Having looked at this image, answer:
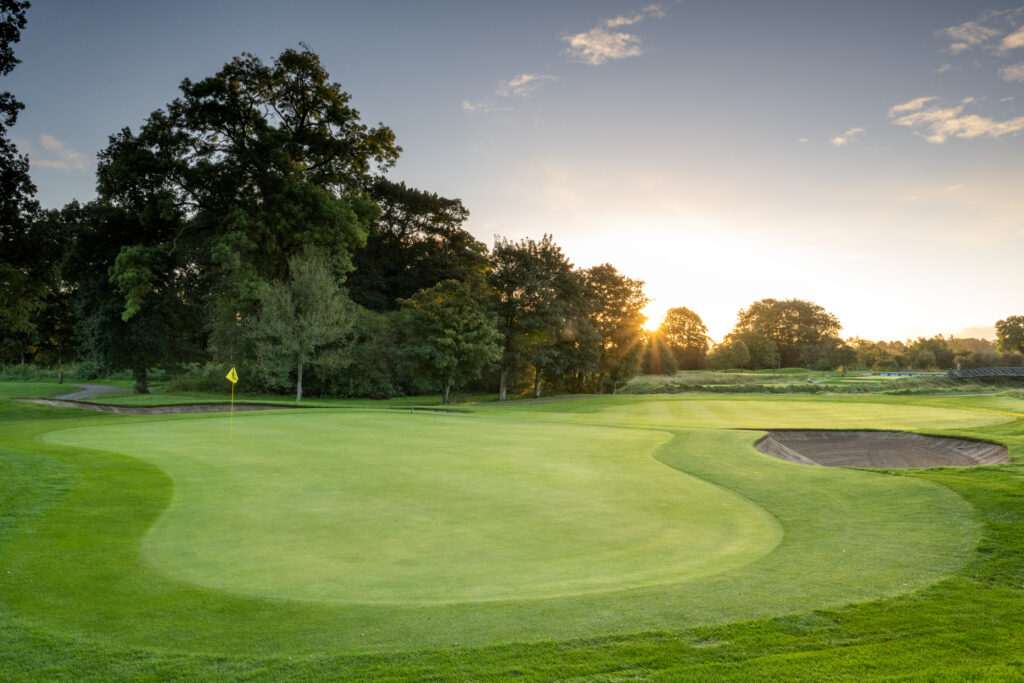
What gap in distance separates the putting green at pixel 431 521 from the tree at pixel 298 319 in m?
21.8

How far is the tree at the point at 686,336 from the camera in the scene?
97.9 meters

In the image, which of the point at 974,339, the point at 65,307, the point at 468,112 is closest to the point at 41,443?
the point at 468,112

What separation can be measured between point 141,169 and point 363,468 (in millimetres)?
33173

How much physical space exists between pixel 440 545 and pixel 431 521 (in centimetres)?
98

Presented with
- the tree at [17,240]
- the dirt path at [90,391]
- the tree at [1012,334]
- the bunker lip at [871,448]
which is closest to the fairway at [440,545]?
the bunker lip at [871,448]

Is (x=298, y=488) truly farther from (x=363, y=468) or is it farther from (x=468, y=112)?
(x=468, y=112)

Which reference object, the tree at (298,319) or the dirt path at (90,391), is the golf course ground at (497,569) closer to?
the tree at (298,319)

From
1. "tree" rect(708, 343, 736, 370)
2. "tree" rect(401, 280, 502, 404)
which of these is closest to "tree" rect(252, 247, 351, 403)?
"tree" rect(401, 280, 502, 404)

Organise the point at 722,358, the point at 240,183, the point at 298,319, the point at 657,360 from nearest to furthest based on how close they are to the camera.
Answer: the point at 298,319 < the point at 240,183 < the point at 657,360 < the point at 722,358

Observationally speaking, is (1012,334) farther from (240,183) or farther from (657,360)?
(240,183)

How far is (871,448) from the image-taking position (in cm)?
1589

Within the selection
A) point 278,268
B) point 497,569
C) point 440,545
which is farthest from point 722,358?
point 497,569

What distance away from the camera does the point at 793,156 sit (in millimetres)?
23562

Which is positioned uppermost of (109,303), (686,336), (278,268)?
(278,268)
